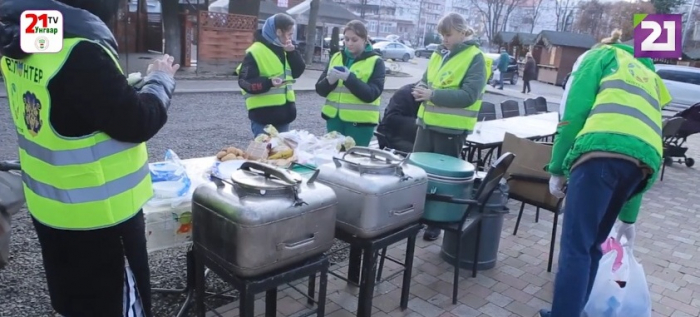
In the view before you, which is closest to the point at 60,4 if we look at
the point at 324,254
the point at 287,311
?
the point at 324,254

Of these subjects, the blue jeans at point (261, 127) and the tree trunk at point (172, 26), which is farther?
the tree trunk at point (172, 26)

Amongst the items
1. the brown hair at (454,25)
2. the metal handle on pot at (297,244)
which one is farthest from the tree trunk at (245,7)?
the metal handle on pot at (297,244)

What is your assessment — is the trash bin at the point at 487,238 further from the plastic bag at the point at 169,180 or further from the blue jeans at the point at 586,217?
the plastic bag at the point at 169,180

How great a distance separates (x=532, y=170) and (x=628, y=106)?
1.34 meters

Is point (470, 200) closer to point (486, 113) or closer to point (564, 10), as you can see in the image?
point (486, 113)

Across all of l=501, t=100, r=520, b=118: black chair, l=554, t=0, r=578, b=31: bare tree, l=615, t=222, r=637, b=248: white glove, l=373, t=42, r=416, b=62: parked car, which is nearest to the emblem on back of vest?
l=615, t=222, r=637, b=248: white glove

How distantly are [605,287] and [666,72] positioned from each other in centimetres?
1805

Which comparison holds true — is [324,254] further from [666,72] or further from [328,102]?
[666,72]

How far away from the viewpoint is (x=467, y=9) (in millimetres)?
65688

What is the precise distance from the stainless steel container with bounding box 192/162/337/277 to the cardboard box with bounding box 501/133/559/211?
6.88 feet

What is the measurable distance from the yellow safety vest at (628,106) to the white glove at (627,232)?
2.35 feet

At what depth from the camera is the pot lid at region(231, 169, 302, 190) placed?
1.99 meters

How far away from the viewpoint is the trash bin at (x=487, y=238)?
11.5ft

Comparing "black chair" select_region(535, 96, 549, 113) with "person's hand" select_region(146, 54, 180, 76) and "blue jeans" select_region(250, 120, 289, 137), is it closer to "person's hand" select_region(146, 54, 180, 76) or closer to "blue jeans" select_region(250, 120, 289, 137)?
"blue jeans" select_region(250, 120, 289, 137)
